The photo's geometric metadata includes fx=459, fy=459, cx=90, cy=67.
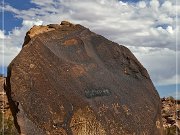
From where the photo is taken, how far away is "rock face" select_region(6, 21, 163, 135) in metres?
10.1

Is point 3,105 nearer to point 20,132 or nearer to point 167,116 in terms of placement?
point 167,116

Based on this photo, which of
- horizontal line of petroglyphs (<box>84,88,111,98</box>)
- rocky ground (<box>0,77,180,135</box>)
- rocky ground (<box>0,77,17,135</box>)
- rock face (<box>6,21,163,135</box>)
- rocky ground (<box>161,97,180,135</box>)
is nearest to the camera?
rock face (<box>6,21,163,135</box>)

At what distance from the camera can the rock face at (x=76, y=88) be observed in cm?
1013

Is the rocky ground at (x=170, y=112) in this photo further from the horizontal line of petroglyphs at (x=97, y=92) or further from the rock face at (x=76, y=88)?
the horizontal line of petroglyphs at (x=97, y=92)

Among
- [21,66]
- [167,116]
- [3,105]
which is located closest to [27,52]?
[21,66]

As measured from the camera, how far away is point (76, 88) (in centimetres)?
1066

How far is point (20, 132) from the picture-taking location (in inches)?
386

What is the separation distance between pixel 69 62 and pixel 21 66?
1256 mm

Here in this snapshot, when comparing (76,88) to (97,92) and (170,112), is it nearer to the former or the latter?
(97,92)

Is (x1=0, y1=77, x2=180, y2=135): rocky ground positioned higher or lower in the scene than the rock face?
lower

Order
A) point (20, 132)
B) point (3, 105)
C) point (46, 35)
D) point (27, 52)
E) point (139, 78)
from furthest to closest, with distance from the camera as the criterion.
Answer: point (3, 105)
point (139, 78)
point (46, 35)
point (27, 52)
point (20, 132)

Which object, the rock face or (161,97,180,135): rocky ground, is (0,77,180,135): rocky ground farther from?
the rock face

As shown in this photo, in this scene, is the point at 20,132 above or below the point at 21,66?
below

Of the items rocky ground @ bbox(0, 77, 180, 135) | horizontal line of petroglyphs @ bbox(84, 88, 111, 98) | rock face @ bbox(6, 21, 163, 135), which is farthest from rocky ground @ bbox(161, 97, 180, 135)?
horizontal line of petroglyphs @ bbox(84, 88, 111, 98)
